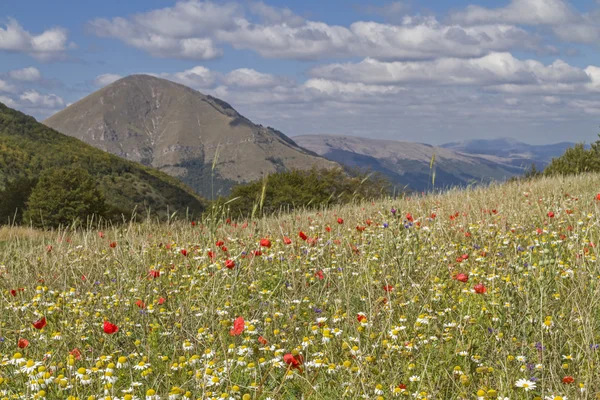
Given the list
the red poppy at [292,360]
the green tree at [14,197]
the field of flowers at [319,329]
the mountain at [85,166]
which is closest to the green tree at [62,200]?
the green tree at [14,197]

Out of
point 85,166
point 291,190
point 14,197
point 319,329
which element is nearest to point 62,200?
point 14,197

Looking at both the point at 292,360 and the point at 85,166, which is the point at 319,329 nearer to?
the point at 292,360

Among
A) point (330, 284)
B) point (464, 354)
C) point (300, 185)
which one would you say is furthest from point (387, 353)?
point (300, 185)

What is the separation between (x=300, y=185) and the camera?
43.4 metres

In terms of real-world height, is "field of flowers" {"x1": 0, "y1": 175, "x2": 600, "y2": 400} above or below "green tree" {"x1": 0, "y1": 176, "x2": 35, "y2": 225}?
above

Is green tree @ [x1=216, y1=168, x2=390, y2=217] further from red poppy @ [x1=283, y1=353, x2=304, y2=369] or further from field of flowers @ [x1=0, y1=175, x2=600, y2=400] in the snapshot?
red poppy @ [x1=283, y1=353, x2=304, y2=369]

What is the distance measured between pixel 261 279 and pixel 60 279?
7.20ft

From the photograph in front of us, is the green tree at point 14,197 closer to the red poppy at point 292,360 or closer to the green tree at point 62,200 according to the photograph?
the green tree at point 62,200

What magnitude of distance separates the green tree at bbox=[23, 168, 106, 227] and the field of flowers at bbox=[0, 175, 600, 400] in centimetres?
3502

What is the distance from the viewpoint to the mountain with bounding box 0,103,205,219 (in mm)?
100812

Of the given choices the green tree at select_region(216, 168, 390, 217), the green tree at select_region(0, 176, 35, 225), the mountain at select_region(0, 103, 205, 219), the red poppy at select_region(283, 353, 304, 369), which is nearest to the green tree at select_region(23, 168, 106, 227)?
the green tree at select_region(0, 176, 35, 225)

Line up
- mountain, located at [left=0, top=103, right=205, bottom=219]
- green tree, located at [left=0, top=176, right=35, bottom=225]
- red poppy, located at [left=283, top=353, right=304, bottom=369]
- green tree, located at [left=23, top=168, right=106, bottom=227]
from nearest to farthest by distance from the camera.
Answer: red poppy, located at [left=283, top=353, right=304, bottom=369] < green tree, located at [left=23, top=168, right=106, bottom=227] < green tree, located at [left=0, top=176, right=35, bottom=225] < mountain, located at [left=0, top=103, right=205, bottom=219]

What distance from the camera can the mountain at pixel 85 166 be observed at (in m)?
101

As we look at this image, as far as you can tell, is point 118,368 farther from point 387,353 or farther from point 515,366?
point 515,366
